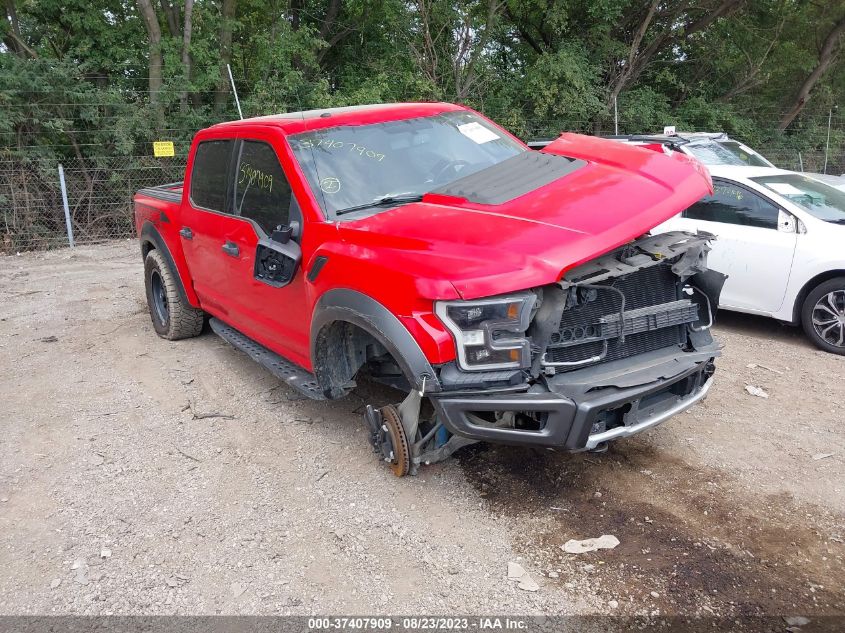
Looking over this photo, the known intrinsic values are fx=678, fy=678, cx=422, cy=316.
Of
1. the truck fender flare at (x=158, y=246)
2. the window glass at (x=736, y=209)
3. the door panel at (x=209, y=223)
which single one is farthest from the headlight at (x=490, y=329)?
the window glass at (x=736, y=209)

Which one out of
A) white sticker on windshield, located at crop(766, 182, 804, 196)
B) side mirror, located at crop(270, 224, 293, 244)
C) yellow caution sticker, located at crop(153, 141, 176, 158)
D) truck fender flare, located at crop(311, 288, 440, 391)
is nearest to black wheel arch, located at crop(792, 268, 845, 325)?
white sticker on windshield, located at crop(766, 182, 804, 196)

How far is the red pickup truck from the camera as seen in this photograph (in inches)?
121

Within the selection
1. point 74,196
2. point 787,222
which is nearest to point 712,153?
point 787,222

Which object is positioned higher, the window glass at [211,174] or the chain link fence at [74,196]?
the window glass at [211,174]

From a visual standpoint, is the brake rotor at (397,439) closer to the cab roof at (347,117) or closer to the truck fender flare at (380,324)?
the truck fender flare at (380,324)

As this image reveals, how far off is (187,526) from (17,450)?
1.71 m

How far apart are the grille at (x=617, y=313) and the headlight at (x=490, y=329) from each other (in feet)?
0.77

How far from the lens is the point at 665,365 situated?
347 centimetres

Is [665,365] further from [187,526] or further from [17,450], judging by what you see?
[17,450]

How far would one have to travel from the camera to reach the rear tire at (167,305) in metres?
6.15

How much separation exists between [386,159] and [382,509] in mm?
2100

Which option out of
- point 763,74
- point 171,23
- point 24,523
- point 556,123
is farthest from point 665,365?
point 763,74

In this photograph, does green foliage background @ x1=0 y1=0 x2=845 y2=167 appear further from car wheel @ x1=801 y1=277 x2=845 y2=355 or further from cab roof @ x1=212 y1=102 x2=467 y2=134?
car wheel @ x1=801 y1=277 x2=845 y2=355

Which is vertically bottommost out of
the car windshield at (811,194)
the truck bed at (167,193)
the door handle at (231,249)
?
the door handle at (231,249)
